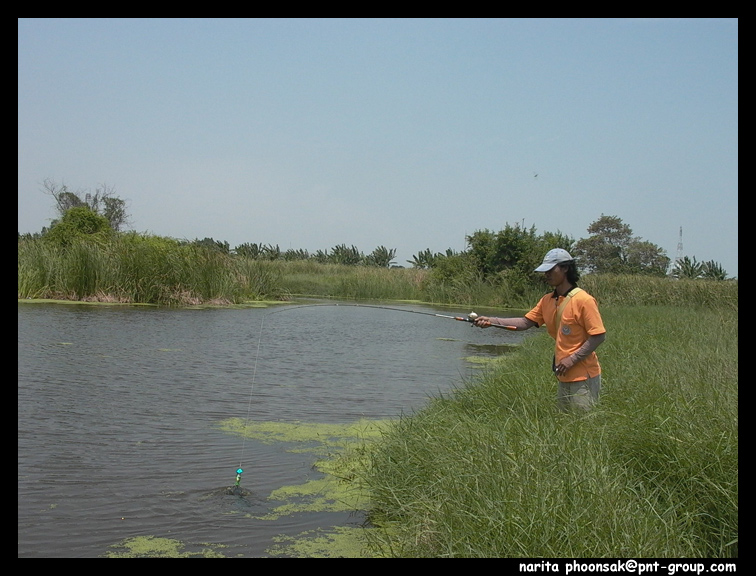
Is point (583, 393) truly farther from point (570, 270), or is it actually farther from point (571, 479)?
point (571, 479)

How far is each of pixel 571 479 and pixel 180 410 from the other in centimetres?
576

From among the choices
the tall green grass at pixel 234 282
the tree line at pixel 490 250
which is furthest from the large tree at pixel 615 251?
the tall green grass at pixel 234 282

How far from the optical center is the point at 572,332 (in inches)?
218

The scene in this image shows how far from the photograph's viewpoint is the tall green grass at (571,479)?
3836 millimetres

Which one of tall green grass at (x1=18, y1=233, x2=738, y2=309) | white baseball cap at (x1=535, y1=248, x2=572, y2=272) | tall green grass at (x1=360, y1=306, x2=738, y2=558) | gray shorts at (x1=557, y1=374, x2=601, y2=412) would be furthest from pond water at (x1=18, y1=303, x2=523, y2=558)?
tall green grass at (x1=18, y1=233, x2=738, y2=309)

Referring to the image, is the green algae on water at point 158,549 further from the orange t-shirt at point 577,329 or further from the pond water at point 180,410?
the orange t-shirt at point 577,329

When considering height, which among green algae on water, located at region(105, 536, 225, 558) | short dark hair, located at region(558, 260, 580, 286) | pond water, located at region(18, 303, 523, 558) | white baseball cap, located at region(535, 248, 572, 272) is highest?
white baseball cap, located at region(535, 248, 572, 272)

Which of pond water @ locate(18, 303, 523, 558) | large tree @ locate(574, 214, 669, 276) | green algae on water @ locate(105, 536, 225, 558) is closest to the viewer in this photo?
green algae on water @ locate(105, 536, 225, 558)

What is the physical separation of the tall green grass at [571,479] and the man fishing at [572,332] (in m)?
0.19

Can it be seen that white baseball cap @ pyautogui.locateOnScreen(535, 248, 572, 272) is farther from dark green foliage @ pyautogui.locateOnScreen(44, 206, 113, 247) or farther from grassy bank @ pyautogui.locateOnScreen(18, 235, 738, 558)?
dark green foliage @ pyautogui.locateOnScreen(44, 206, 113, 247)

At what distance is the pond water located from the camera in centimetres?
520

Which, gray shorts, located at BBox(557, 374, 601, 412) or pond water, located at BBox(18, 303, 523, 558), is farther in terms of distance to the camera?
gray shorts, located at BBox(557, 374, 601, 412)

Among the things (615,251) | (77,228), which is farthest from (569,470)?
(615,251)

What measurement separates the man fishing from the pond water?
1907 mm
